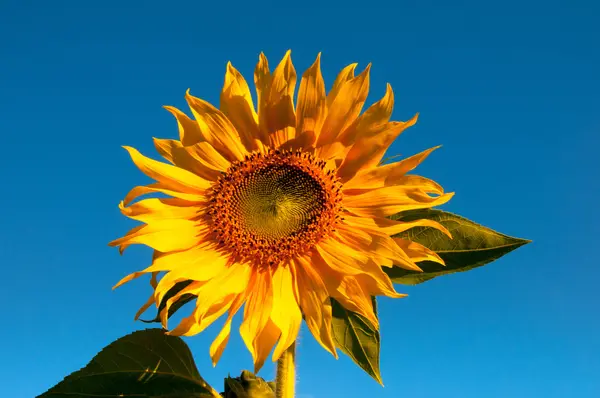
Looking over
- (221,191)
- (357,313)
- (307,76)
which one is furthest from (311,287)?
(307,76)

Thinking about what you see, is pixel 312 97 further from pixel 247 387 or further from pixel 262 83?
pixel 247 387

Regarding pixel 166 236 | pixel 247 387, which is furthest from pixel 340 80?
pixel 247 387

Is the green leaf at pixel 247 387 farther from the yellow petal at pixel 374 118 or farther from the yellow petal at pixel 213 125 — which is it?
the yellow petal at pixel 374 118

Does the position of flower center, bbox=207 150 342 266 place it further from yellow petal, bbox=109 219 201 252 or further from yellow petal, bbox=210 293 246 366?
yellow petal, bbox=210 293 246 366

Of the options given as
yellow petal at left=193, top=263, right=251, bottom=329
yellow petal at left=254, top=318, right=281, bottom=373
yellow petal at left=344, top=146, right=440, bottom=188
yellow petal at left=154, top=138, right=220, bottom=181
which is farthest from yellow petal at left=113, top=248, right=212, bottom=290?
yellow petal at left=344, top=146, right=440, bottom=188

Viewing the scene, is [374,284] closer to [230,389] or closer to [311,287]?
[311,287]
